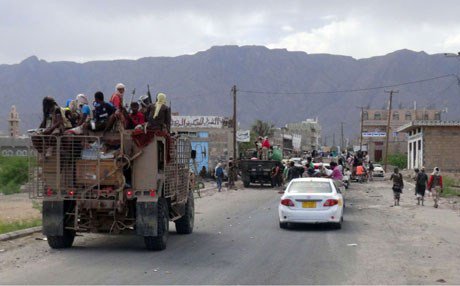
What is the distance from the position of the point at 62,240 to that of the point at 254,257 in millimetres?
3957

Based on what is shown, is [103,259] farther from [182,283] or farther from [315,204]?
[315,204]

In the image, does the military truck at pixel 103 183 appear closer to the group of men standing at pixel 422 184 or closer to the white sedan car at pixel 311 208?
the white sedan car at pixel 311 208

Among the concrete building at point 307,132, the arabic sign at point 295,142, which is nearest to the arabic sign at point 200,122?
the arabic sign at point 295,142

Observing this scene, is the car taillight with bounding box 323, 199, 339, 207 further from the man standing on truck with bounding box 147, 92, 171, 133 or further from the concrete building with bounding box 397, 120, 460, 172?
the concrete building with bounding box 397, 120, 460, 172

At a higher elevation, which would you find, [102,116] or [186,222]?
[102,116]

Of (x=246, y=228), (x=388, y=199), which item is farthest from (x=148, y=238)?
(x=388, y=199)

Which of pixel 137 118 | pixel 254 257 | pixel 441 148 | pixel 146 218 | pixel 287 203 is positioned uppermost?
pixel 137 118

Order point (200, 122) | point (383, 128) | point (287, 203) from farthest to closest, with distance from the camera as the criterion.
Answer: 1. point (383, 128)
2. point (200, 122)
3. point (287, 203)

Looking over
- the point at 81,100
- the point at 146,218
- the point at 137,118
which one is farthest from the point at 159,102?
the point at 146,218

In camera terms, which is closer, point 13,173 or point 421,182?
point 421,182

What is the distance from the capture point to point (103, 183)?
40.6 feet

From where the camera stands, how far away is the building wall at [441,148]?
180ft

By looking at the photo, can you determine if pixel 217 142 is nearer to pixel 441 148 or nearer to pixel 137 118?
pixel 441 148

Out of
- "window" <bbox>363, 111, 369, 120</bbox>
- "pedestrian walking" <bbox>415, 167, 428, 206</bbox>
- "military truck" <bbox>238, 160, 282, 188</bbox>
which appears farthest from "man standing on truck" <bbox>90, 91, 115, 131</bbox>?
"window" <bbox>363, 111, 369, 120</bbox>
